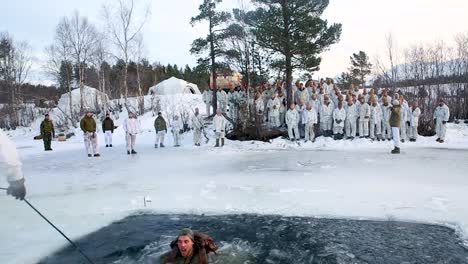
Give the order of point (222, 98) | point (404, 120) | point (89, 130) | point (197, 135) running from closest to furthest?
point (89, 130) → point (404, 120) → point (197, 135) → point (222, 98)

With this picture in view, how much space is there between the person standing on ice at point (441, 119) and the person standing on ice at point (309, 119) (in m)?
4.89

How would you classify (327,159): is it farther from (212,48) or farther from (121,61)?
(121,61)

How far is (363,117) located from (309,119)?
222cm

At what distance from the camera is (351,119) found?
55.4 feet

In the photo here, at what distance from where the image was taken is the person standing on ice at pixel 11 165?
3.82 metres

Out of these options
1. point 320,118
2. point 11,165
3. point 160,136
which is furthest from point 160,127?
point 11,165

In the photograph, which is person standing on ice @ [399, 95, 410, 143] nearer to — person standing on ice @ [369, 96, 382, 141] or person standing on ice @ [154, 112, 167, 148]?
person standing on ice @ [369, 96, 382, 141]

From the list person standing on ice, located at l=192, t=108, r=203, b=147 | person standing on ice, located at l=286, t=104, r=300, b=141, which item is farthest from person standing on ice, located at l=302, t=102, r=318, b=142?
person standing on ice, located at l=192, t=108, r=203, b=147

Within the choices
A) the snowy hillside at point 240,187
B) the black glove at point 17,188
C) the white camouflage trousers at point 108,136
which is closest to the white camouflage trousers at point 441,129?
the snowy hillside at point 240,187

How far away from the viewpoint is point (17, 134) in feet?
108

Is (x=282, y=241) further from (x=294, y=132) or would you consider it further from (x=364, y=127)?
(x=364, y=127)

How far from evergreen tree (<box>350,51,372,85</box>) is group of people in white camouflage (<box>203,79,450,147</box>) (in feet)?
82.1

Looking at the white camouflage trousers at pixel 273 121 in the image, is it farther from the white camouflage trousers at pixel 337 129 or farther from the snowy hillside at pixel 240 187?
the snowy hillside at pixel 240 187

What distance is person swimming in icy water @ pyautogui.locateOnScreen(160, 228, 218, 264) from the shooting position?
187 inches
